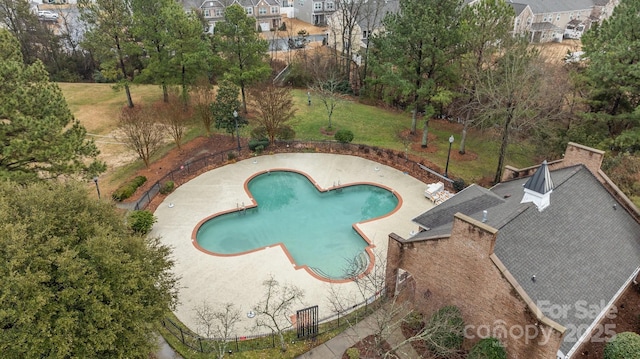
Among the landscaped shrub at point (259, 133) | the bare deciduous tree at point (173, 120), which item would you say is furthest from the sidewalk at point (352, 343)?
the bare deciduous tree at point (173, 120)

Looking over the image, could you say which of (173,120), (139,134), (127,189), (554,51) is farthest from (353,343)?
(554,51)

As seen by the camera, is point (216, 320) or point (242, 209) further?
point (242, 209)

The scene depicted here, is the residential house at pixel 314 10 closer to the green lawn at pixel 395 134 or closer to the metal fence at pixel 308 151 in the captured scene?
the green lawn at pixel 395 134

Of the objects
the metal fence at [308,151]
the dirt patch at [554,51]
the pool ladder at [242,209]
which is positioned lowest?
the pool ladder at [242,209]

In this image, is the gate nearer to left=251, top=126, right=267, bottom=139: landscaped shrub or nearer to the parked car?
left=251, top=126, right=267, bottom=139: landscaped shrub

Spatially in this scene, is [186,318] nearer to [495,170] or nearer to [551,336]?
[551,336]

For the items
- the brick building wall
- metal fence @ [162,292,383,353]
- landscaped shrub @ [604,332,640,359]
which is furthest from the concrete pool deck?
landscaped shrub @ [604,332,640,359]

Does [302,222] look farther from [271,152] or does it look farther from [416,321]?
[416,321]
